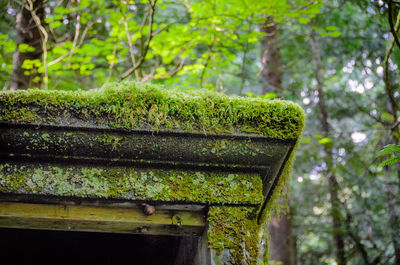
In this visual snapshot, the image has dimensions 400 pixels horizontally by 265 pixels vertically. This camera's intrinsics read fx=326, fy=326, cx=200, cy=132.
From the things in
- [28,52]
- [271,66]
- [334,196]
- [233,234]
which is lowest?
[233,234]

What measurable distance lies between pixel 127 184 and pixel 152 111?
1.12ft

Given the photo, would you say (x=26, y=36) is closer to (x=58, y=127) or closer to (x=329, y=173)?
(x=58, y=127)

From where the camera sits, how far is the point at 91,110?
141 centimetres

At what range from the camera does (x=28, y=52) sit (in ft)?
17.3

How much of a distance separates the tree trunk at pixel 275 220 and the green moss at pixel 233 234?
176 inches

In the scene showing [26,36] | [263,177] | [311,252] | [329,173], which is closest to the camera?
[263,177]

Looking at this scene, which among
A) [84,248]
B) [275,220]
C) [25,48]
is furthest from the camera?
[275,220]

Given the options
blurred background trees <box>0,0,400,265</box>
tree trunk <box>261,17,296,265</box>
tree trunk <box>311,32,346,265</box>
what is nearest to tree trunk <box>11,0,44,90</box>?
blurred background trees <box>0,0,400,265</box>

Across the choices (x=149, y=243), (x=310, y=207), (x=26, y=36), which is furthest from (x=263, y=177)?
(x=310, y=207)

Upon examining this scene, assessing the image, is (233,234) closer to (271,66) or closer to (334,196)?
(271,66)

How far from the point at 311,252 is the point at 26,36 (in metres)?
8.52

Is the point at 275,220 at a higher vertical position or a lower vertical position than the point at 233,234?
higher

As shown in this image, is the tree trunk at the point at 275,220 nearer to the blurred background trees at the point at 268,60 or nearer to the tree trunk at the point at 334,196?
the blurred background trees at the point at 268,60

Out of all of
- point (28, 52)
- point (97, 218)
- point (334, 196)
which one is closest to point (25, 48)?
point (28, 52)
